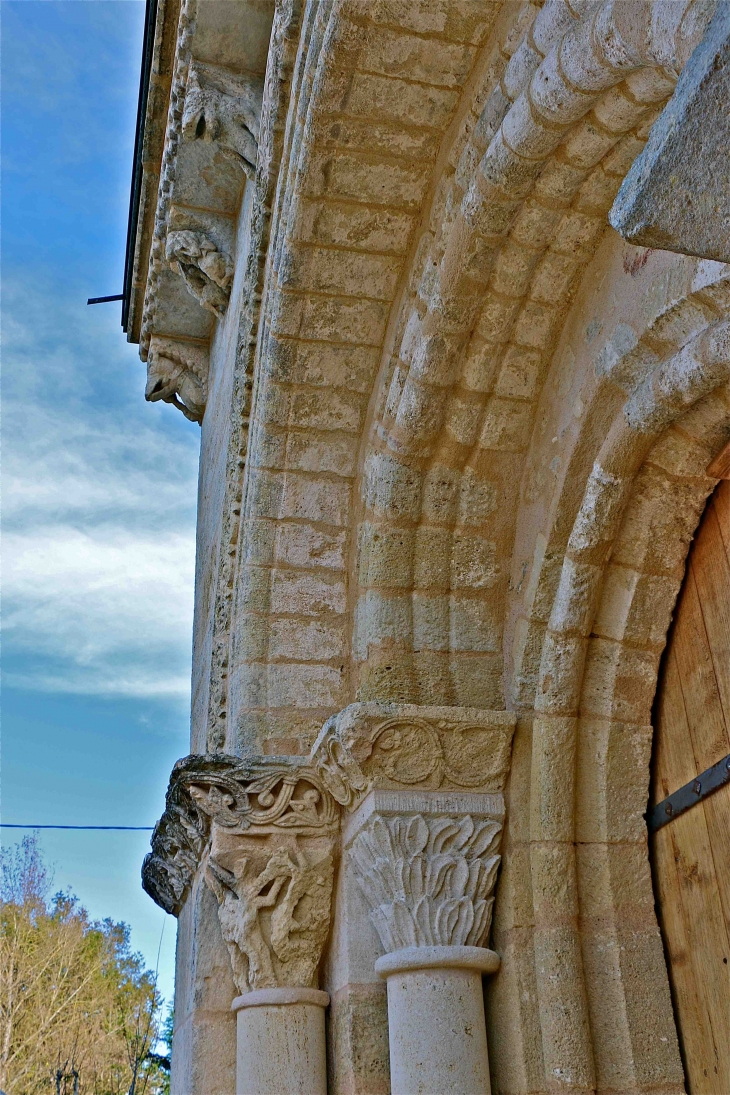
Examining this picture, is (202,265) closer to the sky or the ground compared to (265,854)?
closer to the sky

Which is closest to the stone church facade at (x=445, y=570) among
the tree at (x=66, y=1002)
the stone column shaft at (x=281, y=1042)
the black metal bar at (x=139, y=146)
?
the stone column shaft at (x=281, y=1042)

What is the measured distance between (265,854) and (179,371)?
3098mm

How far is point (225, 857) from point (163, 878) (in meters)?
0.89

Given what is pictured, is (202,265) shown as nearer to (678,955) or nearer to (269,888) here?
(269,888)

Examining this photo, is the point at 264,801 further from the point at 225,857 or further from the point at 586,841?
the point at 586,841

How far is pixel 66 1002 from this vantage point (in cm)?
1541

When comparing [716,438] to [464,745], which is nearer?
[716,438]

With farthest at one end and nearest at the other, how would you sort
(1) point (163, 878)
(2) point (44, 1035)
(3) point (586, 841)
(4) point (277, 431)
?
(2) point (44, 1035) < (1) point (163, 878) < (4) point (277, 431) < (3) point (586, 841)

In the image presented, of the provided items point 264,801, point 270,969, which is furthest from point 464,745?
point 270,969

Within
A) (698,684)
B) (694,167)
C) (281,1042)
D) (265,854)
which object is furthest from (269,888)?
(694,167)

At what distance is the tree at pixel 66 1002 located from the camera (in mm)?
14688

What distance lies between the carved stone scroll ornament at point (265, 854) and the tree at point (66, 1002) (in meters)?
12.7

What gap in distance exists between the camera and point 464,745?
9.78 ft

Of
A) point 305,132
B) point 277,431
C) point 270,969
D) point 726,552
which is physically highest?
point 305,132
